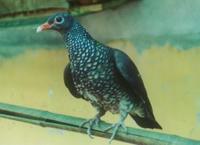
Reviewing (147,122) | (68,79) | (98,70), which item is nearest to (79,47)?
(98,70)

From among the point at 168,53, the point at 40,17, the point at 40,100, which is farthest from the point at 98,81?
the point at 40,100

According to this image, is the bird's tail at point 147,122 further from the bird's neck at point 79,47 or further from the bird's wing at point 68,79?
the bird's neck at point 79,47

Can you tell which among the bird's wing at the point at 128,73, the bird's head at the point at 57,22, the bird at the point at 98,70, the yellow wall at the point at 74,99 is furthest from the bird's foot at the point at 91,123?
the yellow wall at the point at 74,99

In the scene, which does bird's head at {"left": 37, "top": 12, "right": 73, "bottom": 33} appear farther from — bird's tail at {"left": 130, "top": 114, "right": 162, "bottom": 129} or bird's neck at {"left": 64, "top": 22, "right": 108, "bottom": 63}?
bird's tail at {"left": 130, "top": 114, "right": 162, "bottom": 129}

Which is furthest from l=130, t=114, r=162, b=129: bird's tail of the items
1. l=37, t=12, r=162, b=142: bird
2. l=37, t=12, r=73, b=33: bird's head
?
l=37, t=12, r=73, b=33: bird's head

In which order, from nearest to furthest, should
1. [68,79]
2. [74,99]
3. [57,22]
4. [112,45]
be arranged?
1. [57,22]
2. [68,79]
3. [112,45]
4. [74,99]

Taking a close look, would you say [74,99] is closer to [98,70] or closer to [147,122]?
[147,122]

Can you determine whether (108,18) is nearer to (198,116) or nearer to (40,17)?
(40,17)

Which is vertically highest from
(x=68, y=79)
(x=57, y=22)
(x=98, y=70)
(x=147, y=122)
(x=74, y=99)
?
(x=57, y=22)
